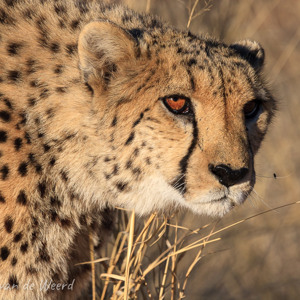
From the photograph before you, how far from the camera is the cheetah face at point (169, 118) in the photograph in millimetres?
2119

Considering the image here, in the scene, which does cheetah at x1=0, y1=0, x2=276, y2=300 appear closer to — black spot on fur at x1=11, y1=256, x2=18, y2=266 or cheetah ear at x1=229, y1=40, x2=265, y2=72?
black spot on fur at x1=11, y1=256, x2=18, y2=266

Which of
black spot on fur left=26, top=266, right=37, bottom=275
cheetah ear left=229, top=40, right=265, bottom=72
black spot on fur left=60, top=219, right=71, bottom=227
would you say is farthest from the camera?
cheetah ear left=229, top=40, right=265, bottom=72

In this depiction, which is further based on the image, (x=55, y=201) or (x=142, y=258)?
(x=142, y=258)

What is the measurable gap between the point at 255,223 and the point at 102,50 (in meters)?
3.32

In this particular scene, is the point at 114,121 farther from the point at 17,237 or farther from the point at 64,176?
the point at 17,237

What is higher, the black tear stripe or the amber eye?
the amber eye

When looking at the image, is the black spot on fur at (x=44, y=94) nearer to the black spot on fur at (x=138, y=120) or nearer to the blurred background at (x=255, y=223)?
the black spot on fur at (x=138, y=120)

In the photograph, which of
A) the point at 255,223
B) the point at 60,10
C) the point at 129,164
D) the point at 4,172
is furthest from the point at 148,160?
the point at 255,223

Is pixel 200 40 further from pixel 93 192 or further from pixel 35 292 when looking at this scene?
pixel 35 292

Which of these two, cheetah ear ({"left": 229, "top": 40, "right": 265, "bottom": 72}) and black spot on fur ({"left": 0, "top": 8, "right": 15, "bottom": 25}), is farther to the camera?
cheetah ear ({"left": 229, "top": 40, "right": 265, "bottom": 72})

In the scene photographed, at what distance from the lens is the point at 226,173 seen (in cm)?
206

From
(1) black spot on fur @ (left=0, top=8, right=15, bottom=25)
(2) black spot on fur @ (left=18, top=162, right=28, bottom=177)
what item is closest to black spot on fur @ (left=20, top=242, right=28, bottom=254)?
(2) black spot on fur @ (left=18, top=162, right=28, bottom=177)

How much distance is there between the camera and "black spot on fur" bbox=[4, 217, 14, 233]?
218 centimetres

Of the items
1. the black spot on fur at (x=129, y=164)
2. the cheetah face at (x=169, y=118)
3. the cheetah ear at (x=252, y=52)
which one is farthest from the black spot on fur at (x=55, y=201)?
the cheetah ear at (x=252, y=52)
